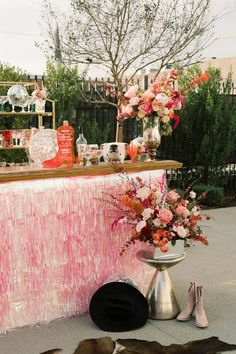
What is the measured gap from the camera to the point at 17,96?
18.5 ft

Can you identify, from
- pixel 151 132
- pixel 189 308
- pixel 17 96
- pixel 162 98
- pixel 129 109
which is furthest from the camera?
pixel 17 96

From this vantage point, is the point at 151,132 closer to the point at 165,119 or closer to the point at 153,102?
the point at 165,119

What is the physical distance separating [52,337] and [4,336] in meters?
0.35

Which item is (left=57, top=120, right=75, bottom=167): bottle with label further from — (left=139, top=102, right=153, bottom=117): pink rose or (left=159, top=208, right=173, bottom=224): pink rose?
(left=159, top=208, right=173, bottom=224): pink rose

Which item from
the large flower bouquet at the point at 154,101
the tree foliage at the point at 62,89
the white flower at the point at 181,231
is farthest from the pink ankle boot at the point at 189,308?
the tree foliage at the point at 62,89

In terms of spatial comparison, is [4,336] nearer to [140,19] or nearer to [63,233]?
[63,233]

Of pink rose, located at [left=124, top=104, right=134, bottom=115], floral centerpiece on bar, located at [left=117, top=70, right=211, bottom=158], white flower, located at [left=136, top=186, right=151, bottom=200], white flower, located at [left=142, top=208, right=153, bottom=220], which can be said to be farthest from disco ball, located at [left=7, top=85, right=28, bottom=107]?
white flower, located at [left=142, top=208, right=153, bottom=220]

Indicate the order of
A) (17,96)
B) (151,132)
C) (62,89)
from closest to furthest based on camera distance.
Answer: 1. (151,132)
2. (17,96)
3. (62,89)

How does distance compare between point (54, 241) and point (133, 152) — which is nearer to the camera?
point (54, 241)

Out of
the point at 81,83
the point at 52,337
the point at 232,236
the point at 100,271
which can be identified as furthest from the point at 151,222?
the point at 81,83

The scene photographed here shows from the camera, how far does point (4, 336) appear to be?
405cm

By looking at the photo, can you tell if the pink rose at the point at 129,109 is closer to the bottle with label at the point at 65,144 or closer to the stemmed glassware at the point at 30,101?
the bottle with label at the point at 65,144

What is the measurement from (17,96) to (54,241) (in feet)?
6.36

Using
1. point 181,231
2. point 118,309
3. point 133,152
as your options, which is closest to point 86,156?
point 133,152
